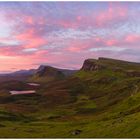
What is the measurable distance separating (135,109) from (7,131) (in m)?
52.9

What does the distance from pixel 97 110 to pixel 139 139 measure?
12112 centimetres


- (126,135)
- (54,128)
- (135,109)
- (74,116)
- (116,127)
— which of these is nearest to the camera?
(126,135)

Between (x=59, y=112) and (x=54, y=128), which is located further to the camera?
(x=59, y=112)

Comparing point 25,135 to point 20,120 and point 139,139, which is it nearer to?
point 139,139

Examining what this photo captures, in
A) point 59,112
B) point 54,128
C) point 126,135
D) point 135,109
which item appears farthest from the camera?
point 59,112

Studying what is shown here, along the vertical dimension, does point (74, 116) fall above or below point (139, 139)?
below

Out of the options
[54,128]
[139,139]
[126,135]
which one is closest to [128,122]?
[126,135]

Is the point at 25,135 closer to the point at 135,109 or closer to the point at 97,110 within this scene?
the point at 135,109

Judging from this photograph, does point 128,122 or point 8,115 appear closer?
point 128,122

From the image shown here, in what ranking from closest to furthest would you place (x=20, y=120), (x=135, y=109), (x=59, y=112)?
(x=135, y=109), (x=20, y=120), (x=59, y=112)

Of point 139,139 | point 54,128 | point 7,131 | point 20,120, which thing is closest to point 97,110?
point 20,120

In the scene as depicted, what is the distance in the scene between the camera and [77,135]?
335ft

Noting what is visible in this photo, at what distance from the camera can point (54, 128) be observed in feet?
412

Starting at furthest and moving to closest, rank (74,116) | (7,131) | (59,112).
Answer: (59,112)
(74,116)
(7,131)
